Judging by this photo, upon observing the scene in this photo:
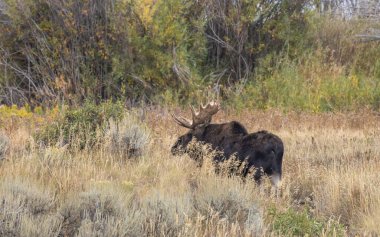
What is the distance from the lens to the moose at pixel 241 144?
22.4 ft

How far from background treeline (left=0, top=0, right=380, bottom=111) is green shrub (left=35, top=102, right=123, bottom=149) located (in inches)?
187

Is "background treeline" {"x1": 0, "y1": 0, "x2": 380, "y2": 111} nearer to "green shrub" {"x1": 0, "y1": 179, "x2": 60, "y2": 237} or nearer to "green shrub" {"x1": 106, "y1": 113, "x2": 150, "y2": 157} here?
"green shrub" {"x1": 106, "y1": 113, "x2": 150, "y2": 157}

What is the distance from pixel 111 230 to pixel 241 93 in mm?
11114

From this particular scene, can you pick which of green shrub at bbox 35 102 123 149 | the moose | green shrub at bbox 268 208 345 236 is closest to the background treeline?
green shrub at bbox 35 102 123 149

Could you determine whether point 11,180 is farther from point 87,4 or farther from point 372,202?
point 87,4

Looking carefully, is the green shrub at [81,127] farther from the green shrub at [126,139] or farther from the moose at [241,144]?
the moose at [241,144]

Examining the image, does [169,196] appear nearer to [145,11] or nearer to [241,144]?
[241,144]

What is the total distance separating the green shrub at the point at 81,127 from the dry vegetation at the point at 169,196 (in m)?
0.29

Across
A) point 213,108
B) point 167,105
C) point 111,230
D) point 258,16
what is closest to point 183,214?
point 111,230

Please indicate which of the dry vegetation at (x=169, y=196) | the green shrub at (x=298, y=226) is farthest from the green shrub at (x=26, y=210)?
the green shrub at (x=298, y=226)

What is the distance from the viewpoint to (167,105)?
1429 cm

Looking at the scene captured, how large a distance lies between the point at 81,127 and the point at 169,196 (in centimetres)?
374

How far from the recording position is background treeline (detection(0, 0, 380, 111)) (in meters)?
14.9

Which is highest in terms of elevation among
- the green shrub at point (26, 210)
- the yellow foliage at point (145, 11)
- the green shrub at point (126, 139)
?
the yellow foliage at point (145, 11)
